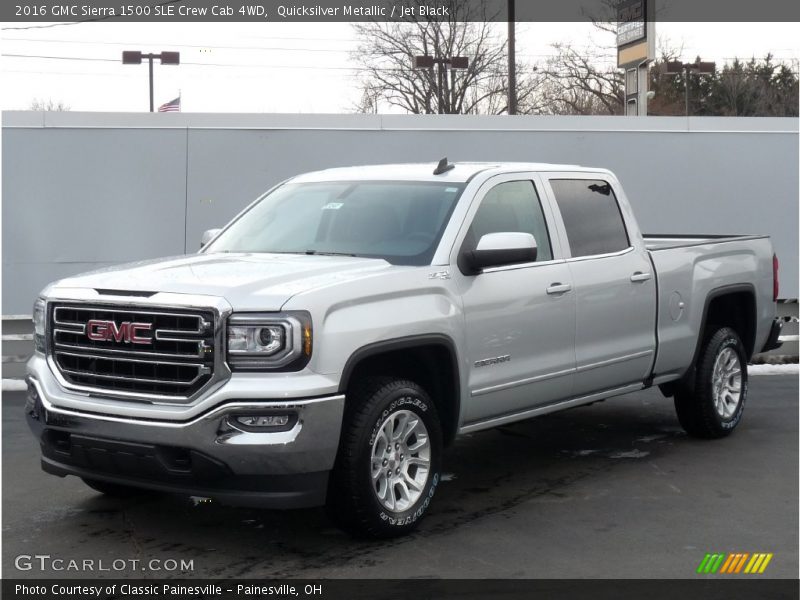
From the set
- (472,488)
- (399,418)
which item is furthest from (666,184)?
(399,418)

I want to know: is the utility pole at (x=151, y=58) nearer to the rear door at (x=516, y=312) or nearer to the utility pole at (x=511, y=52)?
the utility pole at (x=511, y=52)

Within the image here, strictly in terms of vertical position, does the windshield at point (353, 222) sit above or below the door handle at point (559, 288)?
above

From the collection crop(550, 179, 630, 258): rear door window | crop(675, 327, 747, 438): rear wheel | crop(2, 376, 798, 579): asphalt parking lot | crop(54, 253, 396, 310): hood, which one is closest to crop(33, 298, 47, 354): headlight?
crop(54, 253, 396, 310): hood

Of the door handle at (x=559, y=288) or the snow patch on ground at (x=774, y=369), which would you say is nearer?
the door handle at (x=559, y=288)

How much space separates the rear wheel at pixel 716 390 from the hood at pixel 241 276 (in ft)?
10.7

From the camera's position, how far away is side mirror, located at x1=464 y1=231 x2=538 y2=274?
6.03m

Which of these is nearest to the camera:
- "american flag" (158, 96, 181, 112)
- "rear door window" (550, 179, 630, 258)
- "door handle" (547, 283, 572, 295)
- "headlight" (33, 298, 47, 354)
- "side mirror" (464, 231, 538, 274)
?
"headlight" (33, 298, 47, 354)

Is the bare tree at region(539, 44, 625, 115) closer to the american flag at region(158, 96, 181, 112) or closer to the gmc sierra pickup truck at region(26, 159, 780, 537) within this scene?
the american flag at region(158, 96, 181, 112)

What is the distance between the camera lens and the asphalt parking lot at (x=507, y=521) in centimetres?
527

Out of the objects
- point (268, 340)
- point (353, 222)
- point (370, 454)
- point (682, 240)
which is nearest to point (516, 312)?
point (353, 222)

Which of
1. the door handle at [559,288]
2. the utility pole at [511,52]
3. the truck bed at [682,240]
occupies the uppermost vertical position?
the utility pole at [511,52]

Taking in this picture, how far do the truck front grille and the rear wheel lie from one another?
4297mm

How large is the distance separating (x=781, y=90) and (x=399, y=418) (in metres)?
61.7
